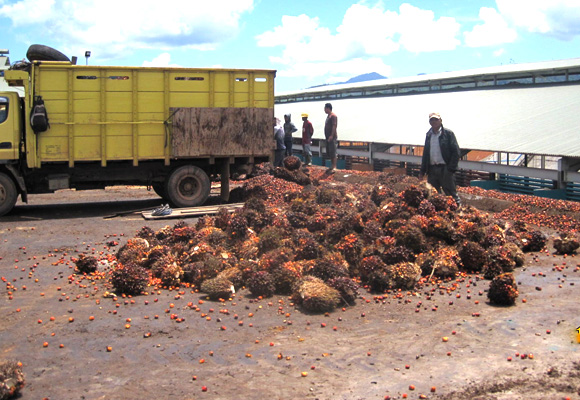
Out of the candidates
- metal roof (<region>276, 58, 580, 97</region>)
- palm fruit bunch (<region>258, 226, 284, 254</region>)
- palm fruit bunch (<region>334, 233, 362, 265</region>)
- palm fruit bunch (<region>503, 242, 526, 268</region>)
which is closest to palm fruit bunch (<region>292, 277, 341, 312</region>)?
palm fruit bunch (<region>334, 233, 362, 265</region>)

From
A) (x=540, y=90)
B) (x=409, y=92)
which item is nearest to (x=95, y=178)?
(x=540, y=90)

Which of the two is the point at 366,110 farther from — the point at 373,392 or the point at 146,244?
the point at 373,392

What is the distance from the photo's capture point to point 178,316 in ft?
25.1

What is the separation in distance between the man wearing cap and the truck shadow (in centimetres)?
815

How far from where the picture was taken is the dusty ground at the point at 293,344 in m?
5.56

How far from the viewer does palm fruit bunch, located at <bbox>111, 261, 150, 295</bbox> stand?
8500 mm

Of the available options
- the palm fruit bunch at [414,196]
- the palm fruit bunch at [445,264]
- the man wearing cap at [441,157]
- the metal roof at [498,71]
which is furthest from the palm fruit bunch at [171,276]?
the metal roof at [498,71]

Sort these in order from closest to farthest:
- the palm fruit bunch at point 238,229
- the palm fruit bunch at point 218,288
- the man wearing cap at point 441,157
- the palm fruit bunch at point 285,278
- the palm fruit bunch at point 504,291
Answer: the palm fruit bunch at point 504,291, the palm fruit bunch at point 218,288, the palm fruit bunch at point 285,278, the palm fruit bunch at point 238,229, the man wearing cap at point 441,157

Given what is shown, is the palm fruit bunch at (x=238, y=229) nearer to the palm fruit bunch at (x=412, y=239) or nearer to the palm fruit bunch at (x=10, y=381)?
the palm fruit bunch at (x=412, y=239)

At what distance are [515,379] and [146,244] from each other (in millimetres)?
6797

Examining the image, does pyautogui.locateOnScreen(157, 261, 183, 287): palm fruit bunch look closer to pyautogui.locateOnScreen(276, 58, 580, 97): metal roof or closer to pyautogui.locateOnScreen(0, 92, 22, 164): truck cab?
pyautogui.locateOnScreen(0, 92, 22, 164): truck cab

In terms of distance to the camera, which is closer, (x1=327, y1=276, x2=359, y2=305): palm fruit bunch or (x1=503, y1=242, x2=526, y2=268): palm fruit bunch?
(x1=327, y1=276, x2=359, y2=305): palm fruit bunch

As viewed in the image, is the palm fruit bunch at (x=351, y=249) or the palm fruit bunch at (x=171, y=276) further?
the palm fruit bunch at (x=351, y=249)

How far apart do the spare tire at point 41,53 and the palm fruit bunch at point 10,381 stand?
11762 millimetres
